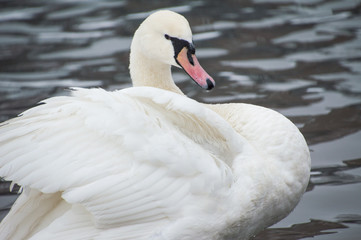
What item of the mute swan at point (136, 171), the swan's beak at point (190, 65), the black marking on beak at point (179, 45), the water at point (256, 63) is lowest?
the water at point (256, 63)

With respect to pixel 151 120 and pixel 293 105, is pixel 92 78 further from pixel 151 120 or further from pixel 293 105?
pixel 151 120

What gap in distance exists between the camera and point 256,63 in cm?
888

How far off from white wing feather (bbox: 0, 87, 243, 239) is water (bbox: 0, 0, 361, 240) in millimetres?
1348

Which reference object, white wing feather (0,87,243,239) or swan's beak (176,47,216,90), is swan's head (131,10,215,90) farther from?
white wing feather (0,87,243,239)

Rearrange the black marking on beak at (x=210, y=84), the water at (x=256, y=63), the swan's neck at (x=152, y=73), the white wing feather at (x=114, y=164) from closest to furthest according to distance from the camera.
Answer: the white wing feather at (x=114, y=164), the black marking on beak at (x=210, y=84), the swan's neck at (x=152, y=73), the water at (x=256, y=63)

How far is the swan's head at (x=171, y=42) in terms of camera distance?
4852 millimetres

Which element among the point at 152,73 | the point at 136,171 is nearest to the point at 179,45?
the point at 152,73

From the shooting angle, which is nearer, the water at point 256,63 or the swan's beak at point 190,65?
the swan's beak at point 190,65

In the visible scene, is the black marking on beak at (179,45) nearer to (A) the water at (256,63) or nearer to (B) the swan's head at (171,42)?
(B) the swan's head at (171,42)

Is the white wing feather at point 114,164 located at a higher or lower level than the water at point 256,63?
higher

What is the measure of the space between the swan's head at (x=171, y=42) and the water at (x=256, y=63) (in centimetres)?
135

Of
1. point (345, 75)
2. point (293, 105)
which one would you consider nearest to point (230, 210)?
point (293, 105)

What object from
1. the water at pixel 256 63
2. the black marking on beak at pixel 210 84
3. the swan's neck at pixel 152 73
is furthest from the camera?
the water at pixel 256 63

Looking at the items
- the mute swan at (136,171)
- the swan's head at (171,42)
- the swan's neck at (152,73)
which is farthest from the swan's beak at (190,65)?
the mute swan at (136,171)
